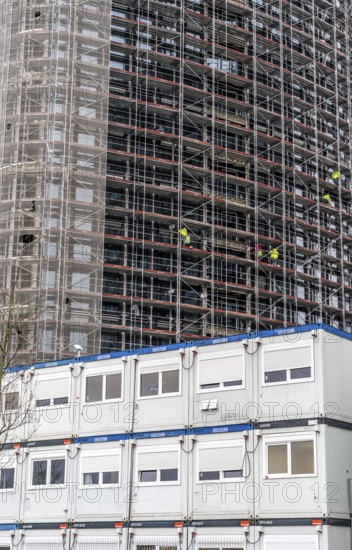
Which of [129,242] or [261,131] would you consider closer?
[129,242]

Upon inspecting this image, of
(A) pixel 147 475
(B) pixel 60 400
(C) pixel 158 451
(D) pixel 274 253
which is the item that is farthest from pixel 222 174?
(A) pixel 147 475

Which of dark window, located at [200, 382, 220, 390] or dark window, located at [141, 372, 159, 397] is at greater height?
dark window, located at [141, 372, 159, 397]

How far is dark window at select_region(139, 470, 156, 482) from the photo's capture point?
87.2ft

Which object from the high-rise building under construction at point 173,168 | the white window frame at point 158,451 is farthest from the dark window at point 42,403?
the high-rise building under construction at point 173,168

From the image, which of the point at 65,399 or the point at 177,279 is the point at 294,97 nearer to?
the point at 177,279

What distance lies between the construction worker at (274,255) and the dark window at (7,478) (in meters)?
26.5

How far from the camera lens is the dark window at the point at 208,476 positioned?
83.6 ft

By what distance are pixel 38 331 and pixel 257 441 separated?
63.6ft

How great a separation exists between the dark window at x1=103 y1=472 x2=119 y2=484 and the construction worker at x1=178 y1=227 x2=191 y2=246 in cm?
2432

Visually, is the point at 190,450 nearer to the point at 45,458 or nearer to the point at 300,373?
the point at 300,373

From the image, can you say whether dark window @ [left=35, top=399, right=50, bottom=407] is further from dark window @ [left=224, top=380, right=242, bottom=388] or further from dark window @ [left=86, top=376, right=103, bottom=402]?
dark window @ [left=224, top=380, right=242, bottom=388]

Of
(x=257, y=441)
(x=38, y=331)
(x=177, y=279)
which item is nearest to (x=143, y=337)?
(x=177, y=279)

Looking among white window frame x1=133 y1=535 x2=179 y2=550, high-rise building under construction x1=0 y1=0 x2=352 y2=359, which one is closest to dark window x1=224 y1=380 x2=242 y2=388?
white window frame x1=133 y1=535 x2=179 y2=550

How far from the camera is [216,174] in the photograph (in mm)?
53594
